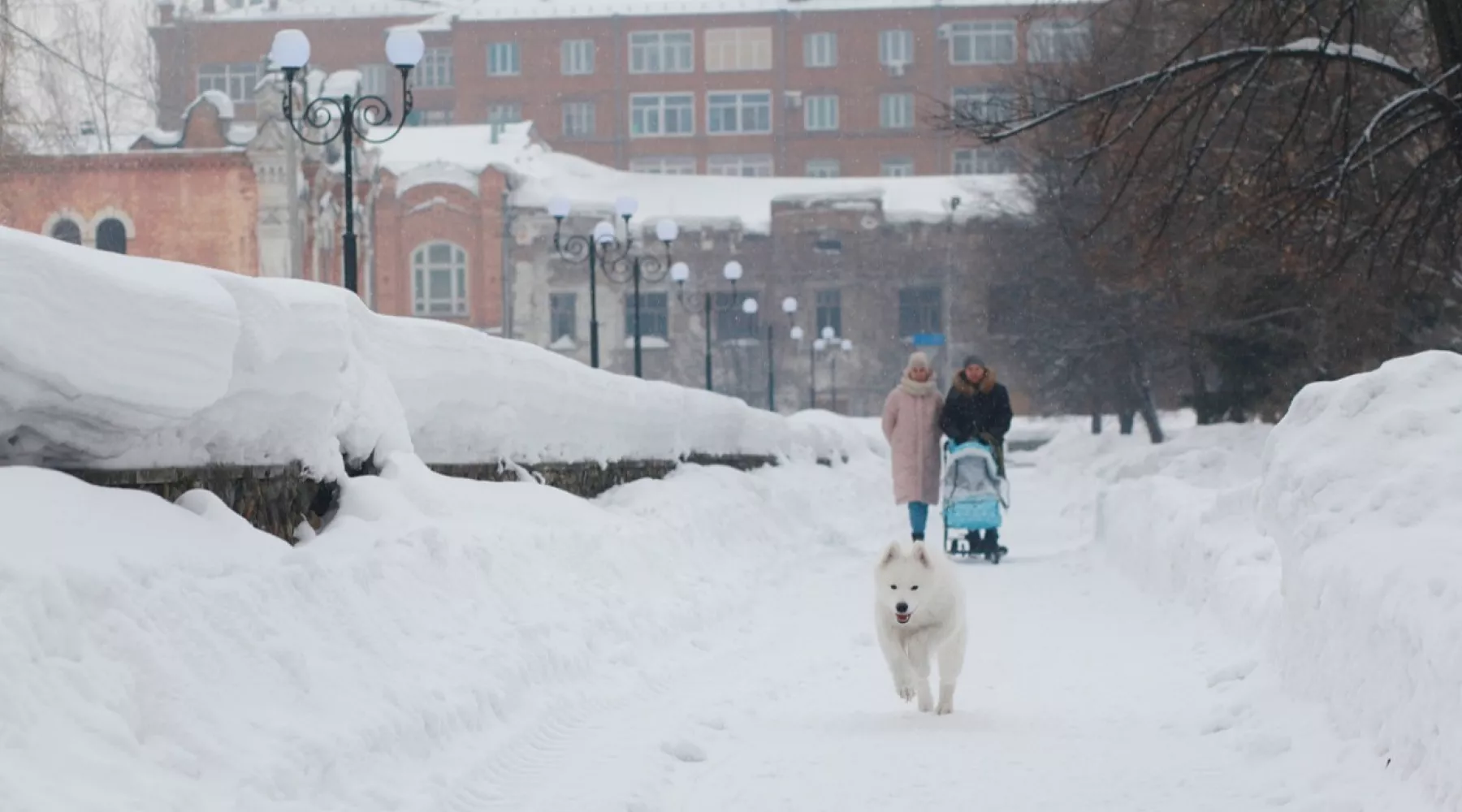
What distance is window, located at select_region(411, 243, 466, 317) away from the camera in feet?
230

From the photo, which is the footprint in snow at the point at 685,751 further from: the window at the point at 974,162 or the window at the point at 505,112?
the window at the point at 505,112

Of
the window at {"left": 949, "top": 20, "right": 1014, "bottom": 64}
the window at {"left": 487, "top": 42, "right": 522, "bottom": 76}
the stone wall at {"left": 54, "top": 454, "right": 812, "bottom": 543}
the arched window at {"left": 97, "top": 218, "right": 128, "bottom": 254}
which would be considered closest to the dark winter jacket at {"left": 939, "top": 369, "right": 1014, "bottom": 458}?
the stone wall at {"left": 54, "top": 454, "right": 812, "bottom": 543}

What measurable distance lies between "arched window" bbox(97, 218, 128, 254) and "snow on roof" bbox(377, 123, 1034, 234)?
86.8ft

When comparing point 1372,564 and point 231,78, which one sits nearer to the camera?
point 1372,564

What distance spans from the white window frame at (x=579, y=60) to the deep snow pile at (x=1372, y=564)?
7744 cm

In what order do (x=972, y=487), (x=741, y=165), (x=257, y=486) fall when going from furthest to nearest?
1. (x=741, y=165)
2. (x=972, y=487)
3. (x=257, y=486)

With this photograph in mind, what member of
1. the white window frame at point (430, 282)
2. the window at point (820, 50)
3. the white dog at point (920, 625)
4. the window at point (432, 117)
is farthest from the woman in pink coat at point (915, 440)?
the window at point (432, 117)

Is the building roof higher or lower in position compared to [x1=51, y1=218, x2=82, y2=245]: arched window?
higher

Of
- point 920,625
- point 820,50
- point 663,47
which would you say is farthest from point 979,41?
point 920,625

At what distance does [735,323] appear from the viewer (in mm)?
74750

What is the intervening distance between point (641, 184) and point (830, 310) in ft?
31.3

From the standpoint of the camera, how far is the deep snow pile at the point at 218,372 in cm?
644

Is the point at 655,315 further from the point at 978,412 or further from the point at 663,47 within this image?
the point at 978,412

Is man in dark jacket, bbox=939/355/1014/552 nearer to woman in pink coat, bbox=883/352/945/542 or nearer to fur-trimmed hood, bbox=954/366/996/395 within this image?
fur-trimmed hood, bbox=954/366/996/395
